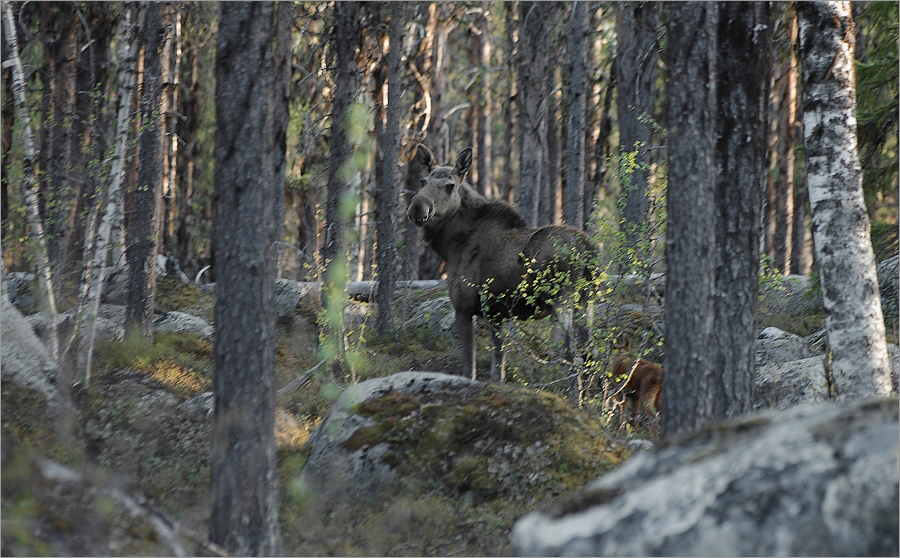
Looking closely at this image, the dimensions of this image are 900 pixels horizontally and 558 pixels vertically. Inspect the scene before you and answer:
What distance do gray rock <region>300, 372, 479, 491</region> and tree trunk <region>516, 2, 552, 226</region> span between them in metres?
11.7

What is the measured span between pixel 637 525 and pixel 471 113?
1103 inches

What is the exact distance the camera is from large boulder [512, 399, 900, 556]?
13.0 ft

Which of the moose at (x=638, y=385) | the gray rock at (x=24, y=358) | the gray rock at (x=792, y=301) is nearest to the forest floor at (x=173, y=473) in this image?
the gray rock at (x=24, y=358)

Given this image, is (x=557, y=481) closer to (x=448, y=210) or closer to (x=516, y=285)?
(x=516, y=285)

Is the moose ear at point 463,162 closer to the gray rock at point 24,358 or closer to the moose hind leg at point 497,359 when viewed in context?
the moose hind leg at point 497,359

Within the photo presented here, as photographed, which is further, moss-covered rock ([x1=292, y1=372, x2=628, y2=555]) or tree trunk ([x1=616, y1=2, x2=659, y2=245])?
tree trunk ([x1=616, y1=2, x2=659, y2=245])

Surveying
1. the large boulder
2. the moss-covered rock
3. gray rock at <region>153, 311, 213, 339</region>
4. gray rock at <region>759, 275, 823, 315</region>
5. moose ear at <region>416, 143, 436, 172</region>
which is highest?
moose ear at <region>416, 143, 436, 172</region>

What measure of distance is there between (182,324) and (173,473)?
5188 millimetres

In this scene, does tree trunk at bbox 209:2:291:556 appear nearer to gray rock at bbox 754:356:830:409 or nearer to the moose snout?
the moose snout

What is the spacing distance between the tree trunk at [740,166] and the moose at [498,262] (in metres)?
3.34

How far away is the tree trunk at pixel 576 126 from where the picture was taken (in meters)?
16.8

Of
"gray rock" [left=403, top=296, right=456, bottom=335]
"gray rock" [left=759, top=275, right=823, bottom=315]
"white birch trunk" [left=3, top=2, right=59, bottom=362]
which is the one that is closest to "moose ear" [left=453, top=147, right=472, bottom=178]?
"gray rock" [left=403, top=296, right=456, bottom=335]

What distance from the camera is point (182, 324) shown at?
13.4m

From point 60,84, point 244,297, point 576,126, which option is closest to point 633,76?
point 576,126
